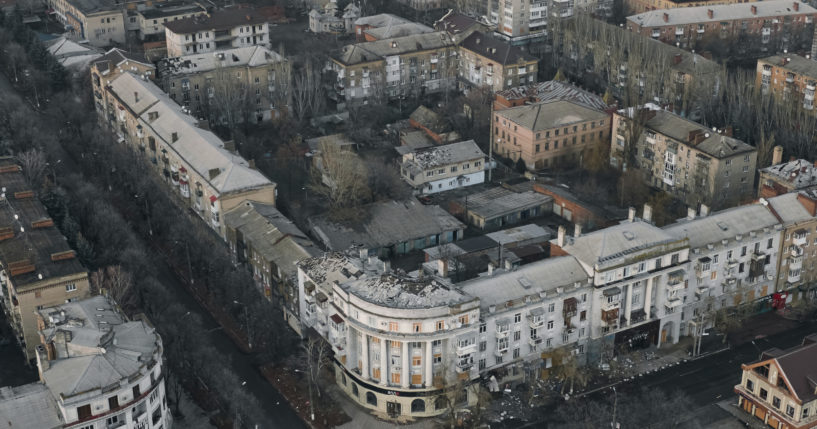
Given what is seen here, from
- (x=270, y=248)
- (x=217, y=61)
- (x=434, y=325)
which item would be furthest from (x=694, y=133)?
(x=217, y=61)

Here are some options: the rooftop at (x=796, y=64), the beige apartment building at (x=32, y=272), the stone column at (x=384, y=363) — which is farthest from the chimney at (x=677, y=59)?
the beige apartment building at (x=32, y=272)

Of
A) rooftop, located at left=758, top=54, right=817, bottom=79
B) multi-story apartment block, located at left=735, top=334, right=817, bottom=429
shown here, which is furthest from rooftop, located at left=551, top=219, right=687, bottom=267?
rooftop, located at left=758, top=54, right=817, bottom=79

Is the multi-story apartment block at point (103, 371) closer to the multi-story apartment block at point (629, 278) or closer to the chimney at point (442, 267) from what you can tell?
the chimney at point (442, 267)

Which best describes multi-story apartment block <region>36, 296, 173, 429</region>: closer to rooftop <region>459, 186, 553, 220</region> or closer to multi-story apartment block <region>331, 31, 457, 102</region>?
rooftop <region>459, 186, 553, 220</region>

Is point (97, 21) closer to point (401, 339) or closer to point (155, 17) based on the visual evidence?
point (155, 17)

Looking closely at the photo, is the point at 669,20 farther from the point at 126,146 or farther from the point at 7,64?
the point at 7,64
